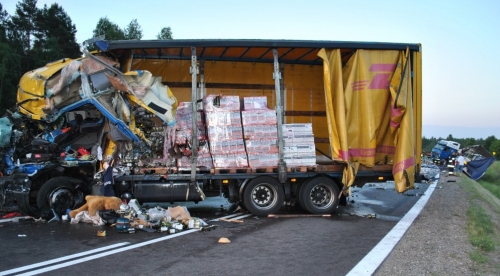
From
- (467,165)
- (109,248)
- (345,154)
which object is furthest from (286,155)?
(467,165)

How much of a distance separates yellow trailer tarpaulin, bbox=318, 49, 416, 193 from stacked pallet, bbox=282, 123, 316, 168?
1.84 ft

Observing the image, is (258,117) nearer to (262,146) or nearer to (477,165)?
(262,146)

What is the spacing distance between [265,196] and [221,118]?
2.20 meters

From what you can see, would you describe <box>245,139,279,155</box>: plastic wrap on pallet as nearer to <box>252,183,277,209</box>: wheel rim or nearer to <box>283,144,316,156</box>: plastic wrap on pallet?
<box>283,144,316,156</box>: plastic wrap on pallet

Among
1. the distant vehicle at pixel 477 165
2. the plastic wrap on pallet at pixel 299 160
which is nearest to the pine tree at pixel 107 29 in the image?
the distant vehicle at pixel 477 165

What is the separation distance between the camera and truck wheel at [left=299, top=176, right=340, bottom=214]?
1087 cm

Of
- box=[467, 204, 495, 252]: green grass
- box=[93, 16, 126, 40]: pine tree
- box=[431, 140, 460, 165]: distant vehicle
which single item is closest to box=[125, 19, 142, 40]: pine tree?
box=[93, 16, 126, 40]: pine tree

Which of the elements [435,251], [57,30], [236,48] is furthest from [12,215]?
[57,30]

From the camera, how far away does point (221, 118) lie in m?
10.5

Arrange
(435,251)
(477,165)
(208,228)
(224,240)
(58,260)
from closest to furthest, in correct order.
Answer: (58,260)
(435,251)
(224,240)
(208,228)
(477,165)

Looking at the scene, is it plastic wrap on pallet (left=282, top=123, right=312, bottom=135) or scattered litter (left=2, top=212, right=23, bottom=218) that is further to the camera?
plastic wrap on pallet (left=282, top=123, right=312, bottom=135)

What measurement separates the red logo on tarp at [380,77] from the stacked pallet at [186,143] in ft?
13.6

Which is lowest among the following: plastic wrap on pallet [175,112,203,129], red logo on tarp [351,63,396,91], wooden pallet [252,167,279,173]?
wooden pallet [252,167,279,173]

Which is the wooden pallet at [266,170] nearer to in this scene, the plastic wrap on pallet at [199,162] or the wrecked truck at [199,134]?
the wrecked truck at [199,134]
